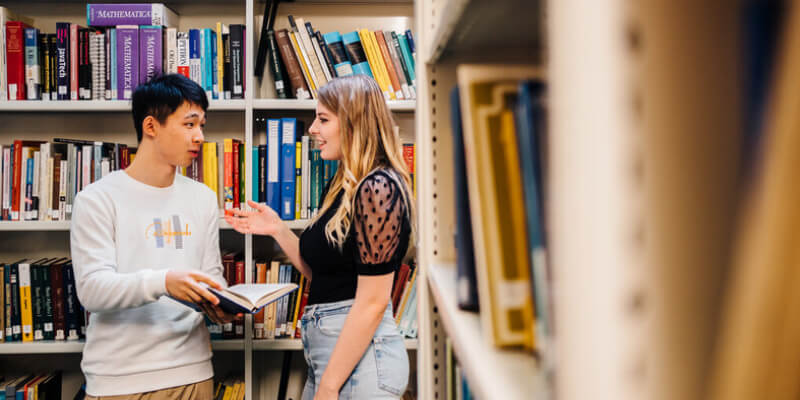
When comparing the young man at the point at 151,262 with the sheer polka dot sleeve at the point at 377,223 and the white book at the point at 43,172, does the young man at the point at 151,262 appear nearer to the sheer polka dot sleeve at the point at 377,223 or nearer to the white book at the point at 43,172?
the sheer polka dot sleeve at the point at 377,223

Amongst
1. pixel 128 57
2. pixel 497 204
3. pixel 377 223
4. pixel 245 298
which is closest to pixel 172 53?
pixel 128 57

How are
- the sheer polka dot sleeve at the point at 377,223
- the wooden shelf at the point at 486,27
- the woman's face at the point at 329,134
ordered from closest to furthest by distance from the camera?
1. the wooden shelf at the point at 486,27
2. the sheer polka dot sleeve at the point at 377,223
3. the woman's face at the point at 329,134

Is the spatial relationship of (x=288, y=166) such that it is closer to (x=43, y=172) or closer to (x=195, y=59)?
(x=195, y=59)

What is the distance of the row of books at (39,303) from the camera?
6.54ft

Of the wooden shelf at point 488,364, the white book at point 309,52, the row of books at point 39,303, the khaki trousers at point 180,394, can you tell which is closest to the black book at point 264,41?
the white book at point 309,52

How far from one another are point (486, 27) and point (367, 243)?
83cm

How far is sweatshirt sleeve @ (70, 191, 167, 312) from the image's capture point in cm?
142

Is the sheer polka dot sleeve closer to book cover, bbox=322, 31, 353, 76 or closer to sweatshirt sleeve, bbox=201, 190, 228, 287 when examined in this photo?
sweatshirt sleeve, bbox=201, 190, 228, 287

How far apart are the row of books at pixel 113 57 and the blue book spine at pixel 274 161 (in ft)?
0.55

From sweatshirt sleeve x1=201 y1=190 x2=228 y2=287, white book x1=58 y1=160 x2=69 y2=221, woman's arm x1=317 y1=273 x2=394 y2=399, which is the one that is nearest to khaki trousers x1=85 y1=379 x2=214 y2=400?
sweatshirt sleeve x1=201 y1=190 x2=228 y2=287

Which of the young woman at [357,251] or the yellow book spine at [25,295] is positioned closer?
the young woman at [357,251]

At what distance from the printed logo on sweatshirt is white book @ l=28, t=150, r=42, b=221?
0.72 meters

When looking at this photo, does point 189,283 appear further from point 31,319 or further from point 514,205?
point 514,205

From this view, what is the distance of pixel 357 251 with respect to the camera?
4.56 feet
